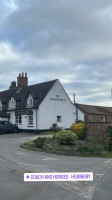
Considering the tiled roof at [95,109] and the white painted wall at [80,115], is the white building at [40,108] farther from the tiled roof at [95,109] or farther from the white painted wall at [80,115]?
the tiled roof at [95,109]

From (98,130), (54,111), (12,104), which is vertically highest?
(12,104)

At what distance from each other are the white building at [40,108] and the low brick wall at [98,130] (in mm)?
11325

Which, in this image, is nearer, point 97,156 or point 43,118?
point 97,156

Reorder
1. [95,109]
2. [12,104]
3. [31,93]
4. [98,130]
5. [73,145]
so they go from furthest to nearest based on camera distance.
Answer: [95,109], [12,104], [31,93], [98,130], [73,145]

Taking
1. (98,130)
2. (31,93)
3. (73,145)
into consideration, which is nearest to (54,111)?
(31,93)

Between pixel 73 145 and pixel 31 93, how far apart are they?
18.2 meters

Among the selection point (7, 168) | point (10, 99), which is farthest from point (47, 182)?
point (10, 99)

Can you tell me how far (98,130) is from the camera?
2164 centimetres

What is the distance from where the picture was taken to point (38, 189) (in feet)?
23.3

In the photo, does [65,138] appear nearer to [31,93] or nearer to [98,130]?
[98,130]

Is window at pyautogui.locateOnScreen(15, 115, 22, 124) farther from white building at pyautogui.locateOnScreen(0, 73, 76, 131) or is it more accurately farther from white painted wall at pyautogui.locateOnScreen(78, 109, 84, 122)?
white painted wall at pyautogui.locateOnScreen(78, 109, 84, 122)

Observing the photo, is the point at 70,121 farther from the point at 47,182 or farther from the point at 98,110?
the point at 47,182

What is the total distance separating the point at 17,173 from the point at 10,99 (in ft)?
99.5

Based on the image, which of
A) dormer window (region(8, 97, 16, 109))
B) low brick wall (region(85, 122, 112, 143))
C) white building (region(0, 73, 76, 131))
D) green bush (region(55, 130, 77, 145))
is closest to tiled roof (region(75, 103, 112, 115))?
white building (region(0, 73, 76, 131))
